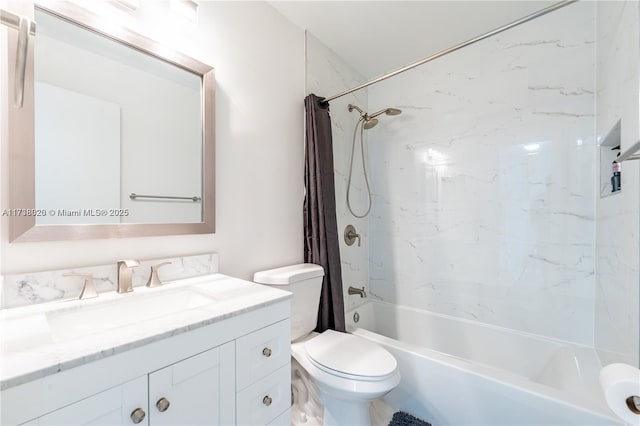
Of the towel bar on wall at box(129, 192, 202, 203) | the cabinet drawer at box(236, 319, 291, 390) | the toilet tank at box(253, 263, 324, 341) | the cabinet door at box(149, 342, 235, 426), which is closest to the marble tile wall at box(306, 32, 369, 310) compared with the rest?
the toilet tank at box(253, 263, 324, 341)

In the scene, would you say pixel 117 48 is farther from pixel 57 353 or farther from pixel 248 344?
pixel 248 344

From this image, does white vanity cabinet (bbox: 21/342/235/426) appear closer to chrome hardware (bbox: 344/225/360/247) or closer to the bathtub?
the bathtub

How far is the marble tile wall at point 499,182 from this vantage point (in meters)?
1.74

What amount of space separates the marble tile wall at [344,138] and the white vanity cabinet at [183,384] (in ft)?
4.33

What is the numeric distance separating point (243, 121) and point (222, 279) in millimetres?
877

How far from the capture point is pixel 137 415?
69cm

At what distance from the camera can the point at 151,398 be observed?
0.72m

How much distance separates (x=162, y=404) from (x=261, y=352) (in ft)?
1.08

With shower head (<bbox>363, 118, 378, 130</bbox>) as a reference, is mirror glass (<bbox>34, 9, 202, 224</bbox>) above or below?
below

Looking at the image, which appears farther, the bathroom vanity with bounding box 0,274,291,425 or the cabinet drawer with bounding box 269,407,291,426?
the cabinet drawer with bounding box 269,407,291,426

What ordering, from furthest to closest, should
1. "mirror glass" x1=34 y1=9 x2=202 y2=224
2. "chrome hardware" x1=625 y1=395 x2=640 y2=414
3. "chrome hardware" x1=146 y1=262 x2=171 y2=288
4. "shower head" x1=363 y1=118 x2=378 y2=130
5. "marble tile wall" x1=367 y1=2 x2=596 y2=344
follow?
"shower head" x1=363 y1=118 x2=378 y2=130
"marble tile wall" x1=367 y1=2 x2=596 y2=344
"chrome hardware" x1=146 y1=262 x2=171 y2=288
"mirror glass" x1=34 y1=9 x2=202 y2=224
"chrome hardware" x1=625 y1=395 x2=640 y2=414

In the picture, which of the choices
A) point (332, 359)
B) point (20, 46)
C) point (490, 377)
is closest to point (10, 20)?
point (20, 46)

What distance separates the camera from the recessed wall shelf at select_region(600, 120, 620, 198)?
1331 millimetres

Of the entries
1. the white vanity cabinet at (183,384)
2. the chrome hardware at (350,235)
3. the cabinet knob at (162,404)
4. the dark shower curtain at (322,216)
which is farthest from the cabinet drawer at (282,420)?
the chrome hardware at (350,235)
